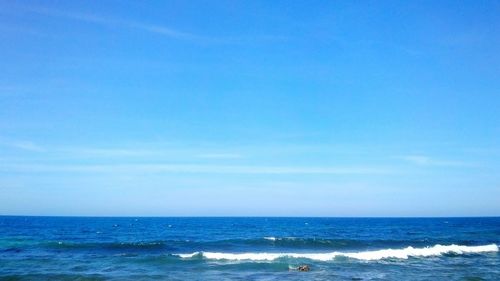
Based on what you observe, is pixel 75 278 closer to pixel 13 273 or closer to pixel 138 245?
pixel 13 273

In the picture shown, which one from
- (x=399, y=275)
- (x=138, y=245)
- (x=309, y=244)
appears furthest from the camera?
(x=309, y=244)

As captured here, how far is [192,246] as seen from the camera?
34938mm

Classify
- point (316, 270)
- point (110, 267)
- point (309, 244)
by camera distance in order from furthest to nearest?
point (309, 244), point (110, 267), point (316, 270)

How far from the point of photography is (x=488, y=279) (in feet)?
60.1

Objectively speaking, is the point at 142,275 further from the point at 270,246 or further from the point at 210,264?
the point at 270,246

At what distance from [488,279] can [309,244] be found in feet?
63.3

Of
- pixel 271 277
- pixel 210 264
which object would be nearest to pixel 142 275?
pixel 210 264

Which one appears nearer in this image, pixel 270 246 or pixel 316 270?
pixel 316 270

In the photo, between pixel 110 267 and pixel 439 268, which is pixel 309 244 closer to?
pixel 439 268

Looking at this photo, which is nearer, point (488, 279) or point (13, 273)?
point (488, 279)

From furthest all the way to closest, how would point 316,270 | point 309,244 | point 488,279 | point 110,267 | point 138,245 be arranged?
point 309,244, point 138,245, point 110,267, point 316,270, point 488,279

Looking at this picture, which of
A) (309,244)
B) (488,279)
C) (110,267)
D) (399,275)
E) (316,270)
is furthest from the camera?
(309,244)

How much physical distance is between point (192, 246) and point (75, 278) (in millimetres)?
16238

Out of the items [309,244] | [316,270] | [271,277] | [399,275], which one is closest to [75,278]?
[271,277]
